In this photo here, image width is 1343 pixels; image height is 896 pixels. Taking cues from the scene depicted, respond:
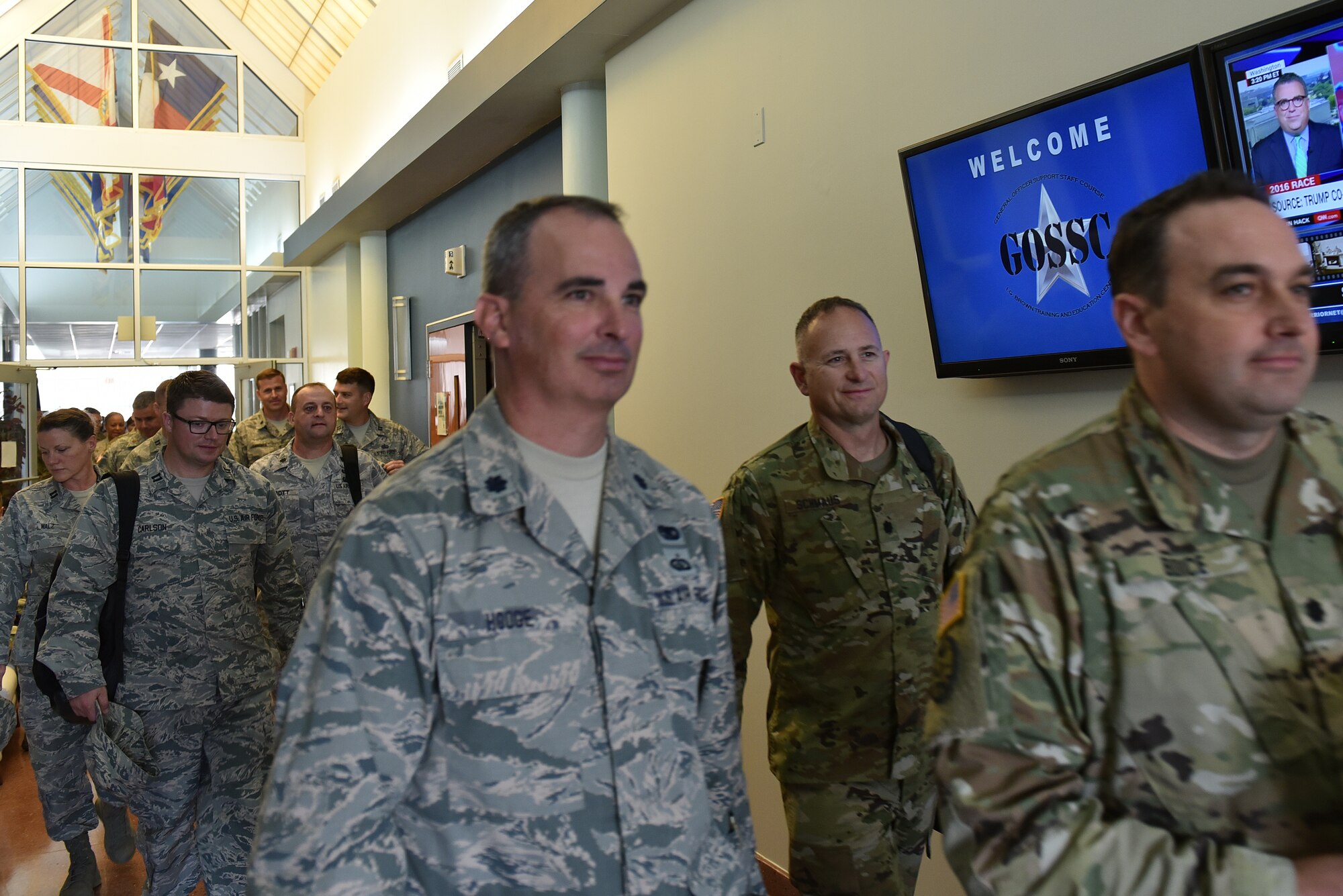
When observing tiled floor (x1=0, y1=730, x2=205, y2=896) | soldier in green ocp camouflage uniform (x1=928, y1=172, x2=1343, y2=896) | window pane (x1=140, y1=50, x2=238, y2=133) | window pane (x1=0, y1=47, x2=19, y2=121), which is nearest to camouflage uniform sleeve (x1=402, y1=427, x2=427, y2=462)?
tiled floor (x1=0, y1=730, x2=205, y2=896)

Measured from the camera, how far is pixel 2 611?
3.47 meters

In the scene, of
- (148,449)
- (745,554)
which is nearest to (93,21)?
(148,449)

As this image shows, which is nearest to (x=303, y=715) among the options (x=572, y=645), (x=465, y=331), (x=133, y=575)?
(x=572, y=645)

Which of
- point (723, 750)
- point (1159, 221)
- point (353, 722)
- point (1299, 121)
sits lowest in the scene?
point (723, 750)

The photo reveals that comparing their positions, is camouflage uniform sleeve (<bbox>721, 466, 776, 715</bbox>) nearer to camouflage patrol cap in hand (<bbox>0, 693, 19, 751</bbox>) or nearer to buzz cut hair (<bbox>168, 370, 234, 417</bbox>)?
buzz cut hair (<bbox>168, 370, 234, 417</bbox>)

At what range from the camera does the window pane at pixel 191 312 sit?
11.8 m

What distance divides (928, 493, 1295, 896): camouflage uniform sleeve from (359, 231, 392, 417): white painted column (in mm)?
8755

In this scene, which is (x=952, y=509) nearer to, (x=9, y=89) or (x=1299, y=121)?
(x=1299, y=121)

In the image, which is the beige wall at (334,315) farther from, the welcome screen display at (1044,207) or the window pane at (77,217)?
the welcome screen display at (1044,207)

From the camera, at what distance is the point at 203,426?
3.09 m

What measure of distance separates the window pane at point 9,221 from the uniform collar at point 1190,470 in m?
13.0

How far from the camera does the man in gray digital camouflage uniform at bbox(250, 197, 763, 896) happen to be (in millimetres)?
1263

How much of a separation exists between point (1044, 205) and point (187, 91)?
40.1ft

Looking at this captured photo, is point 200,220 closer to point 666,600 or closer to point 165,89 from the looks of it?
point 165,89
